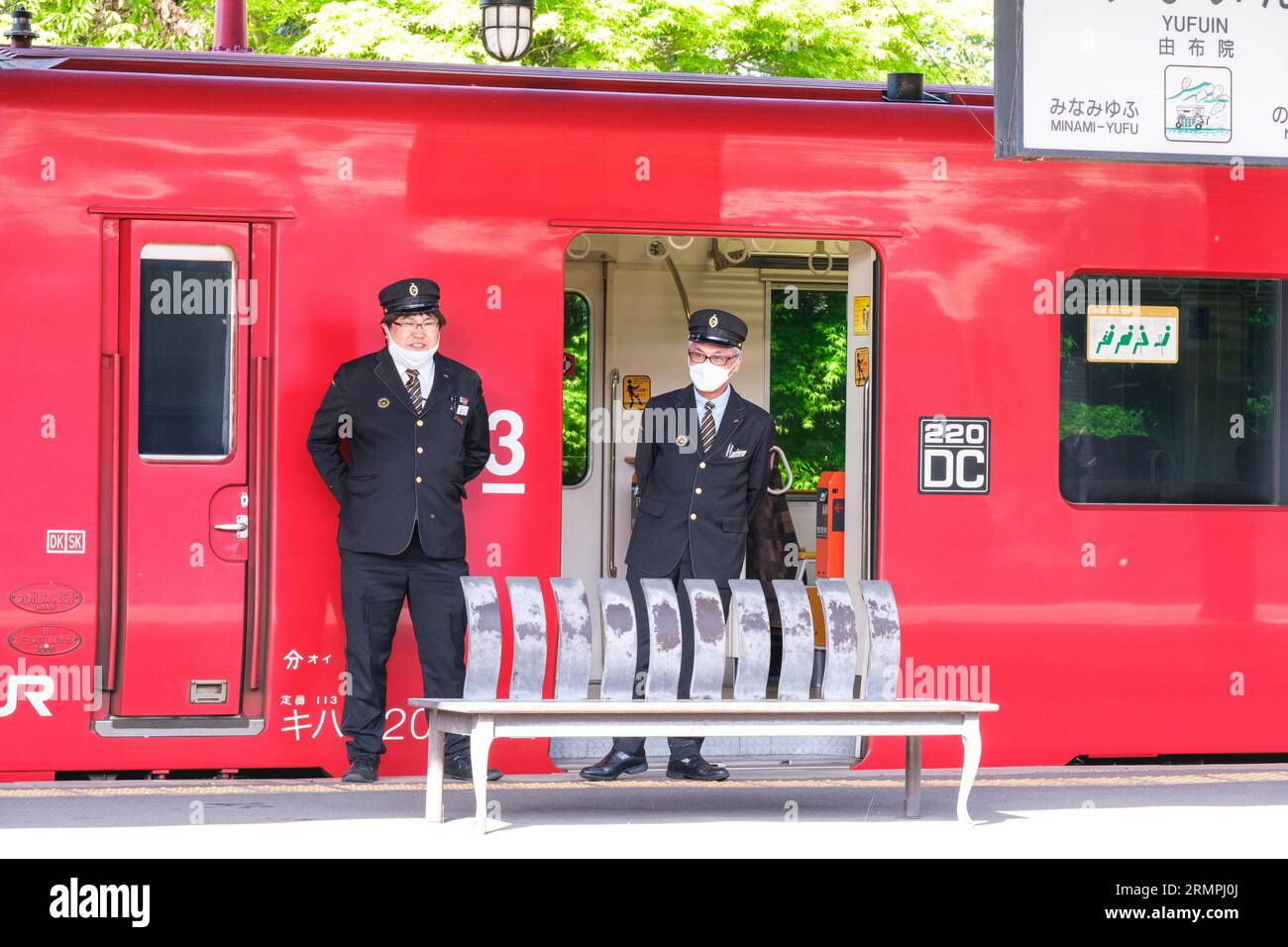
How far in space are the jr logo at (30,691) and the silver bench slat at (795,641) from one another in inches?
112

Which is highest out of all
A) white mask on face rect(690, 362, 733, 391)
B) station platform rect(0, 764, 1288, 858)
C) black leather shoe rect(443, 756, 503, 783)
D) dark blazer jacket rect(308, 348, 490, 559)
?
white mask on face rect(690, 362, 733, 391)

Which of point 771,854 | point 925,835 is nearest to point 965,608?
point 925,835

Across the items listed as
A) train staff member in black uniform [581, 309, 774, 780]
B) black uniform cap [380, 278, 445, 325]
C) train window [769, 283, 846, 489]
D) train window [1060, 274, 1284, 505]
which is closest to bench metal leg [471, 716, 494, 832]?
train staff member in black uniform [581, 309, 774, 780]

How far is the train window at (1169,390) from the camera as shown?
26.4 feet

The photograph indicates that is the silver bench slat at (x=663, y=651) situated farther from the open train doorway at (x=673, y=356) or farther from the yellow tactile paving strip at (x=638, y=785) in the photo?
the open train doorway at (x=673, y=356)

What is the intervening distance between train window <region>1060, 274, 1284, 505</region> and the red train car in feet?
0.05

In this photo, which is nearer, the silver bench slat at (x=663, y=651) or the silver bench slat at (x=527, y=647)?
the silver bench slat at (x=527, y=647)

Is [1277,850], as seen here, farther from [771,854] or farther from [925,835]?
[771,854]

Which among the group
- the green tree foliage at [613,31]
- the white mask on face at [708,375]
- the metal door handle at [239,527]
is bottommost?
the metal door handle at [239,527]

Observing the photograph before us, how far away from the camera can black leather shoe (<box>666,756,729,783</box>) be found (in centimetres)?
744

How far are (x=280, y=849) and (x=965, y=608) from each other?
10.5 ft

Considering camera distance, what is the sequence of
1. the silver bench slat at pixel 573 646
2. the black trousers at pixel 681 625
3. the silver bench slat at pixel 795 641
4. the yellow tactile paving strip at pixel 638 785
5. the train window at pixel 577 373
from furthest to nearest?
1. the train window at pixel 577 373
2. the black trousers at pixel 681 625
3. the yellow tactile paving strip at pixel 638 785
4. the silver bench slat at pixel 795 641
5. the silver bench slat at pixel 573 646

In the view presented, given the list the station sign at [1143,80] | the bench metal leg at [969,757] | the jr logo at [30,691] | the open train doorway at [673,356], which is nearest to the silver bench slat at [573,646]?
the bench metal leg at [969,757]

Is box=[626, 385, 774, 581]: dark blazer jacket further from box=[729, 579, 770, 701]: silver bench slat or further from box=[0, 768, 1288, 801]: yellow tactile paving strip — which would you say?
box=[0, 768, 1288, 801]: yellow tactile paving strip
